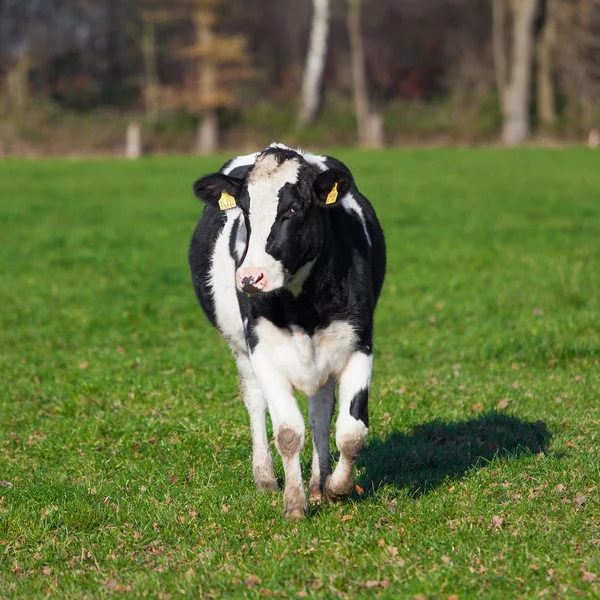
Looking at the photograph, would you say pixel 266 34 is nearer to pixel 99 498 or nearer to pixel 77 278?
pixel 77 278

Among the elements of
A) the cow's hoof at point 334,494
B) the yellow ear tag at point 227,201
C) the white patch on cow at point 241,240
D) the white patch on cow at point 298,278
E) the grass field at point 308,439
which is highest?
the yellow ear tag at point 227,201

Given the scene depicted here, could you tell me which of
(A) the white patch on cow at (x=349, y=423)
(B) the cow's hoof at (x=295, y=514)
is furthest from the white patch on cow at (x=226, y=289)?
(B) the cow's hoof at (x=295, y=514)

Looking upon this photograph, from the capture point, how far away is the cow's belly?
20.9ft

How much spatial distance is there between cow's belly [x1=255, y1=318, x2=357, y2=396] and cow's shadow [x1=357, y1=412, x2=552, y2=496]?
0.96 m

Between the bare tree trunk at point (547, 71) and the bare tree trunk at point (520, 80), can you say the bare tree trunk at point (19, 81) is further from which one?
the bare tree trunk at point (547, 71)

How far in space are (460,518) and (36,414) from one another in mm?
4555

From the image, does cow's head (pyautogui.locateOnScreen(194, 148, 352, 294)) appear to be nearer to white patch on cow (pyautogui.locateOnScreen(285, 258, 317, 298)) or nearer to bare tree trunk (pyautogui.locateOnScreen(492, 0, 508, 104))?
white patch on cow (pyautogui.locateOnScreen(285, 258, 317, 298))

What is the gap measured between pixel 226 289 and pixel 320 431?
1182mm

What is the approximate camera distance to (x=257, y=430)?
735 centimetres

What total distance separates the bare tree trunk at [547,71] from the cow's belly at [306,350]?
49933 millimetres

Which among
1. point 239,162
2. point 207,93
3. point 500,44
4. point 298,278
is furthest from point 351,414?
point 500,44

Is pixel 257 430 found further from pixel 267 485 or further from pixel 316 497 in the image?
pixel 316 497

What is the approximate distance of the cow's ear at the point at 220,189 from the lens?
6.49 meters

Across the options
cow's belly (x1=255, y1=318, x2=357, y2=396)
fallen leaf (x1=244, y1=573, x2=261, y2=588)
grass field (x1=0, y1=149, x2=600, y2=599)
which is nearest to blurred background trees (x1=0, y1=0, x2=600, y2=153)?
grass field (x1=0, y1=149, x2=600, y2=599)
